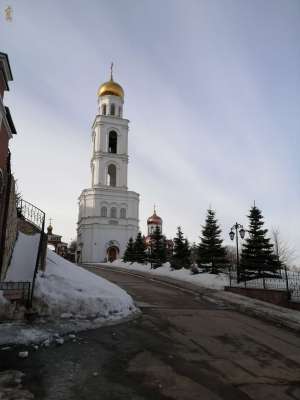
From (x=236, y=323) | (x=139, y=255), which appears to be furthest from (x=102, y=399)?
(x=139, y=255)

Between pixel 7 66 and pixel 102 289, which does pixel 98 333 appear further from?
pixel 7 66

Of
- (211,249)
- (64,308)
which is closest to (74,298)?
(64,308)

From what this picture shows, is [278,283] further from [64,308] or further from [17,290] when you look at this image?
[17,290]

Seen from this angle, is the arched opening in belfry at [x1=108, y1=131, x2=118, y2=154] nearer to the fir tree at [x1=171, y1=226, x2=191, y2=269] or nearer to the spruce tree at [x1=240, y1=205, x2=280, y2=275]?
the fir tree at [x1=171, y1=226, x2=191, y2=269]

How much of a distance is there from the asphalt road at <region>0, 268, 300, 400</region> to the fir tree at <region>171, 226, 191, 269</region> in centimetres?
2010

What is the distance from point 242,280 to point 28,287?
14586mm

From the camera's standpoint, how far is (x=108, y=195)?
2272 inches

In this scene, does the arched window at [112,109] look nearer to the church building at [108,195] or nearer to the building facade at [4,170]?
the church building at [108,195]

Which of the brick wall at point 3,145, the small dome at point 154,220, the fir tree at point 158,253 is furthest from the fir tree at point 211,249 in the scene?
the small dome at point 154,220

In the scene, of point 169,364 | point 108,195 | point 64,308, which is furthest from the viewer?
point 108,195

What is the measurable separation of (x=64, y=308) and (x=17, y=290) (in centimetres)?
146

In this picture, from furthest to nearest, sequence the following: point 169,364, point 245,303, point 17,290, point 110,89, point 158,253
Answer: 1. point 110,89
2. point 158,253
3. point 245,303
4. point 17,290
5. point 169,364

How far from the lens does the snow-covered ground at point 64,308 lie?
771 centimetres

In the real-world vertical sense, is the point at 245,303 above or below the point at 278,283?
below
